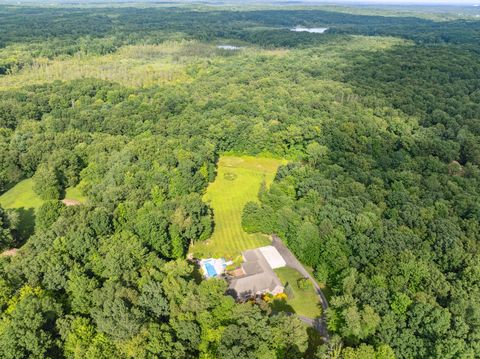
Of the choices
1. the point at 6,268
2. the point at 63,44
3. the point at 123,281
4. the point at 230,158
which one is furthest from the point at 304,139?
the point at 63,44

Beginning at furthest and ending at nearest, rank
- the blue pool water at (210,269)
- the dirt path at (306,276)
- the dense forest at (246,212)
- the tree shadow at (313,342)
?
the blue pool water at (210,269), the dirt path at (306,276), the tree shadow at (313,342), the dense forest at (246,212)

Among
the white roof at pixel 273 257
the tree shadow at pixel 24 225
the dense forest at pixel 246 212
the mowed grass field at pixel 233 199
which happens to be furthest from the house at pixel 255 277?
the tree shadow at pixel 24 225

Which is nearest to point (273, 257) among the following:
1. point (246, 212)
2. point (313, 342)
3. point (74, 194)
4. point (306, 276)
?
point (306, 276)

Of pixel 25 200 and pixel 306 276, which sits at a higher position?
pixel 25 200

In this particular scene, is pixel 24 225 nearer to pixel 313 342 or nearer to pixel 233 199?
→ pixel 233 199

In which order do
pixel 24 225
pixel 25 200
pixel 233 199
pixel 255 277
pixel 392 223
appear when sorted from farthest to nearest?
pixel 233 199, pixel 25 200, pixel 24 225, pixel 392 223, pixel 255 277

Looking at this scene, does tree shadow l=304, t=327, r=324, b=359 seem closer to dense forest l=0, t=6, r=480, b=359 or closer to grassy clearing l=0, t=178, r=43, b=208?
dense forest l=0, t=6, r=480, b=359

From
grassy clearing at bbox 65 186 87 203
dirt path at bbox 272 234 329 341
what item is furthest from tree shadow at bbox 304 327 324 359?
grassy clearing at bbox 65 186 87 203

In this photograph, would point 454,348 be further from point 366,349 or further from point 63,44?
point 63,44

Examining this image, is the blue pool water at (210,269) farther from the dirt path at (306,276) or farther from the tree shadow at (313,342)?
the tree shadow at (313,342)
